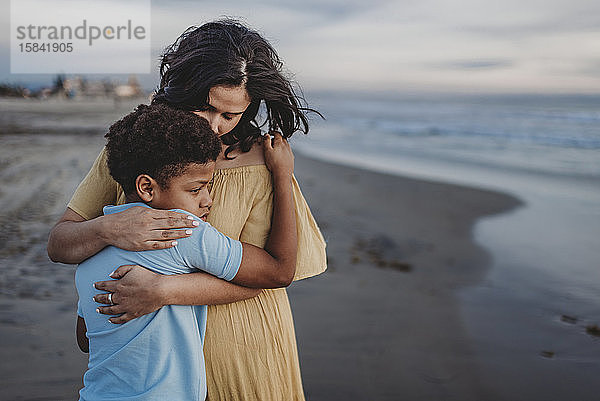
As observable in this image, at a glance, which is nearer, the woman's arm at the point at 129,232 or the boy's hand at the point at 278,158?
the woman's arm at the point at 129,232

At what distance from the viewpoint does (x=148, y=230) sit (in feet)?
5.11

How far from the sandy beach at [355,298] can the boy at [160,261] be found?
2328mm

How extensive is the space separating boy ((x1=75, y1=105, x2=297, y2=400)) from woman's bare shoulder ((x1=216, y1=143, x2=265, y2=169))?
0.23 m

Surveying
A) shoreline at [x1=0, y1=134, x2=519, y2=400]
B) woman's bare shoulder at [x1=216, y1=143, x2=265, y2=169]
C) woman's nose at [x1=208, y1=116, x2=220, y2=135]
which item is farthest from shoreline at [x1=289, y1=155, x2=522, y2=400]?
woman's nose at [x1=208, y1=116, x2=220, y2=135]

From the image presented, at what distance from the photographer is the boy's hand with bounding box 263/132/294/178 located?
187cm

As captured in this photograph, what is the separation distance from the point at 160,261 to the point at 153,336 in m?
0.20

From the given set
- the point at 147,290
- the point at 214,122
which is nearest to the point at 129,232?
the point at 147,290

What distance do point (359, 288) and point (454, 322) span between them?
982 millimetres

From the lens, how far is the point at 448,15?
58.3 ft

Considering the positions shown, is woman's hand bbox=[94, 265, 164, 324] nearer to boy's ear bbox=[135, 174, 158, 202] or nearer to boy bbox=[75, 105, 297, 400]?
boy bbox=[75, 105, 297, 400]

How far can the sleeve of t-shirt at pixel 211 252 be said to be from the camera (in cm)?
159

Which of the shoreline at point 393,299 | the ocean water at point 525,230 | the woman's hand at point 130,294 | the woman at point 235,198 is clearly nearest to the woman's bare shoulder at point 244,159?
the woman at point 235,198

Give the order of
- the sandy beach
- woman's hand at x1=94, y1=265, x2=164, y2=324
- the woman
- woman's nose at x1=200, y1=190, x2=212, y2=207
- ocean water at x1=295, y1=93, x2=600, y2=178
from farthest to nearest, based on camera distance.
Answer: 1. ocean water at x1=295, y1=93, x2=600, y2=178
2. the sandy beach
3. the woman
4. woman's nose at x1=200, y1=190, x2=212, y2=207
5. woman's hand at x1=94, y1=265, x2=164, y2=324

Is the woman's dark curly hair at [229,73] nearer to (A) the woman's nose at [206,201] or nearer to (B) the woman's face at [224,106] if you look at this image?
(B) the woman's face at [224,106]
